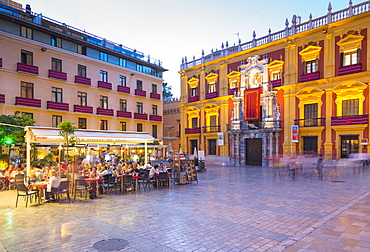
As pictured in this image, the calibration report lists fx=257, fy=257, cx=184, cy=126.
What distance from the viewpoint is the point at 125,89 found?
3145cm

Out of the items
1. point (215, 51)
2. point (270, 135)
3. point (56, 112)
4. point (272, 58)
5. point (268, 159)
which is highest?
point (215, 51)

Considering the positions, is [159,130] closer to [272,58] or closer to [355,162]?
[272,58]

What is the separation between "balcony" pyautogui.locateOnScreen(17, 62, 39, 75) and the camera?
22.8m

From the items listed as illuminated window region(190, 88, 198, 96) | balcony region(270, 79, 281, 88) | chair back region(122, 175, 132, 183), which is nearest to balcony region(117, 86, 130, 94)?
illuminated window region(190, 88, 198, 96)

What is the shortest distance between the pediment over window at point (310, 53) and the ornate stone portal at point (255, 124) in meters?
3.67

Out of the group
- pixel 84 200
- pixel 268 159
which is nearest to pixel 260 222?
pixel 84 200

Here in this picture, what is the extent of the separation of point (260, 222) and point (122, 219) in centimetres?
375

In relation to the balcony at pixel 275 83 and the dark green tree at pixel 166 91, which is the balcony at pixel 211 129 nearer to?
the balcony at pixel 275 83

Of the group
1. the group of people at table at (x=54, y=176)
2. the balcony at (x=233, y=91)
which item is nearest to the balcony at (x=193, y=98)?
the balcony at (x=233, y=91)

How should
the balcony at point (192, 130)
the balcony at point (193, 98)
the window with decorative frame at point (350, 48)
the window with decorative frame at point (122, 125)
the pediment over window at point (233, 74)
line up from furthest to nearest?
the balcony at point (193, 98)
the balcony at point (192, 130)
the window with decorative frame at point (122, 125)
the pediment over window at point (233, 74)
the window with decorative frame at point (350, 48)

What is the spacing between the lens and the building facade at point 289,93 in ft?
67.7

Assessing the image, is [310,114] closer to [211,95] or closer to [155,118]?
[211,95]

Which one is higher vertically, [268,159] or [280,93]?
[280,93]

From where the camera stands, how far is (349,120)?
20547 mm
